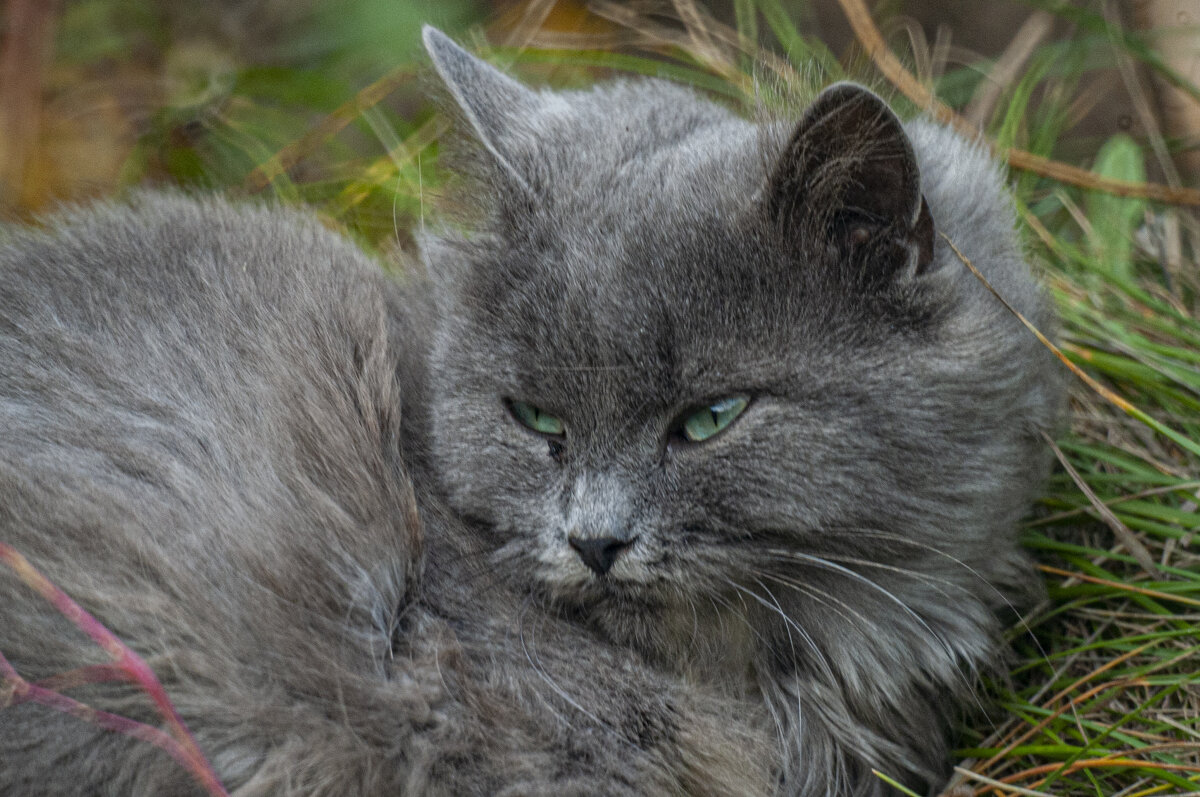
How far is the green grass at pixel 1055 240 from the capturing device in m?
1.93

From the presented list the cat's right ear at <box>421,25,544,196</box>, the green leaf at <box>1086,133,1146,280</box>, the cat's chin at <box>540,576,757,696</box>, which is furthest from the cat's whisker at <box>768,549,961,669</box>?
the green leaf at <box>1086,133,1146,280</box>

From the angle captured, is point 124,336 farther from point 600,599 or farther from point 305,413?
point 600,599

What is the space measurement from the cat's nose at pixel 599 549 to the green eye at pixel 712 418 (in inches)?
8.2

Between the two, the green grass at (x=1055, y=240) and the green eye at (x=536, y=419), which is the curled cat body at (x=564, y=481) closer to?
the green eye at (x=536, y=419)

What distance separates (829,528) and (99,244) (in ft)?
4.82

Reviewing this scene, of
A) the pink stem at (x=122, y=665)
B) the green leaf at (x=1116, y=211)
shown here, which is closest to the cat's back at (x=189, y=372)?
the pink stem at (x=122, y=665)

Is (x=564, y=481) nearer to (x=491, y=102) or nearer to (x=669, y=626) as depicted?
(x=669, y=626)

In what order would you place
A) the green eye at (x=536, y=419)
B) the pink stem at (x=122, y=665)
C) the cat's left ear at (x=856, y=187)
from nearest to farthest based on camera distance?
1. the pink stem at (x=122, y=665)
2. the cat's left ear at (x=856, y=187)
3. the green eye at (x=536, y=419)

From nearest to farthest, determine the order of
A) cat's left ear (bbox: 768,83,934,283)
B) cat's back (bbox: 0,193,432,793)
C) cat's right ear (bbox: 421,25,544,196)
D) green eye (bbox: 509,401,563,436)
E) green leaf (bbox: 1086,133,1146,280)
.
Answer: cat's back (bbox: 0,193,432,793) → cat's left ear (bbox: 768,83,934,283) → green eye (bbox: 509,401,563,436) → cat's right ear (bbox: 421,25,544,196) → green leaf (bbox: 1086,133,1146,280)

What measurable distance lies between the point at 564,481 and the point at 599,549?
0.53ft

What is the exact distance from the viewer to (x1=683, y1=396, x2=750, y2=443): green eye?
1.72 metres

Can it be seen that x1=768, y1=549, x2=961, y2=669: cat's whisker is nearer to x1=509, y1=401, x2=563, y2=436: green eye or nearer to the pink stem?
x1=509, y1=401, x2=563, y2=436: green eye

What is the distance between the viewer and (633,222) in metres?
1.81

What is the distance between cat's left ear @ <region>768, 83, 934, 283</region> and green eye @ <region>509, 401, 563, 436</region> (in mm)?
514
